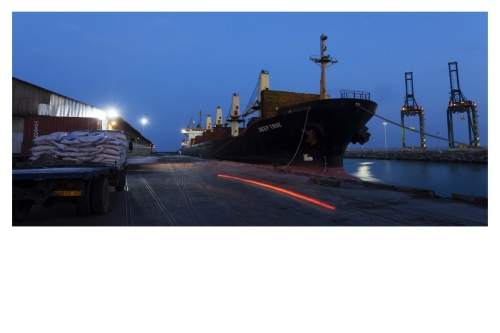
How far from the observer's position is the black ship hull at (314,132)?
18.0 metres

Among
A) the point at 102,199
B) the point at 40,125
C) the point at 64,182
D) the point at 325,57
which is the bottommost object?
the point at 102,199

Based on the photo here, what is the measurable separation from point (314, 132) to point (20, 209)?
1575 cm

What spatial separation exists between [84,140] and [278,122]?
14.4 metres

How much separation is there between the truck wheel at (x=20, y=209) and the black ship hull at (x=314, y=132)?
15.4 metres

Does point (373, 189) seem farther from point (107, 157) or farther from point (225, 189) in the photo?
point (107, 157)

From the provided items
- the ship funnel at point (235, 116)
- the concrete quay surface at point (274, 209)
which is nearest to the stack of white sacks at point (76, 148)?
the concrete quay surface at point (274, 209)

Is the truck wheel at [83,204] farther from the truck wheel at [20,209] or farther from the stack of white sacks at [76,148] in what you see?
the stack of white sacks at [76,148]

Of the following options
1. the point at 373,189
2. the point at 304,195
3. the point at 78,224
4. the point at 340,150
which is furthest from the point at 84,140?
the point at 340,150

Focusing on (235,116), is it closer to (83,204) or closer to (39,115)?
(39,115)

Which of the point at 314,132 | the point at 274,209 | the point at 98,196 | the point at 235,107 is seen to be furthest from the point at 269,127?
the point at 98,196

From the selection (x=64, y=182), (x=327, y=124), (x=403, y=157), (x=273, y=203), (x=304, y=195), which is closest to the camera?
(x=64, y=182)

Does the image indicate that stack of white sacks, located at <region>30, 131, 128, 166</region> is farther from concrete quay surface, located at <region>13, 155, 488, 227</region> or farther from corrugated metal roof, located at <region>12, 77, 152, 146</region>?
corrugated metal roof, located at <region>12, 77, 152, 146</region>

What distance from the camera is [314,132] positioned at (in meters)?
18.1

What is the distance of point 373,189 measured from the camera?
32.0ft
